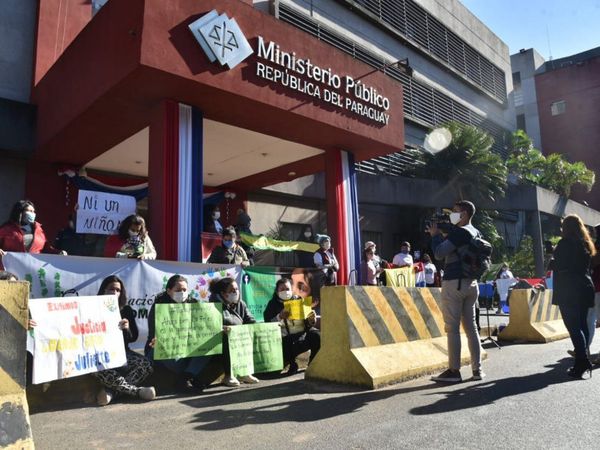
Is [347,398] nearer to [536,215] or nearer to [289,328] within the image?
[289,328]

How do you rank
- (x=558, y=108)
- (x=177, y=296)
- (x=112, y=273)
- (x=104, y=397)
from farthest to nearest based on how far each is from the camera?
(x=558, y=108), (x=112, y=273), (x=177, y=296), (x=104, y=397)

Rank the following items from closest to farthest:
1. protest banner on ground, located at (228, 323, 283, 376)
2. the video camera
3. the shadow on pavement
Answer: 1. the shadow on pavement
2. the video camera
3. protest banner on ground, located at (228, 323, 283, 376)

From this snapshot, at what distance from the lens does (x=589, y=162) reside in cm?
3662

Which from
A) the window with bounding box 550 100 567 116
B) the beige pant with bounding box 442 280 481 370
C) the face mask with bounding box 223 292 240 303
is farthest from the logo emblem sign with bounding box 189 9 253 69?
the window with bounding box 550 100 567 116

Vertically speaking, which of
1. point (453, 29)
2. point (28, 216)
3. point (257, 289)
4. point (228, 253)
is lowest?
point (257, 289)

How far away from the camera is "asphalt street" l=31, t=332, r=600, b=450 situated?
327 cm

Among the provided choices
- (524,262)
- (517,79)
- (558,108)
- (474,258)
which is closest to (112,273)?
(474,258)

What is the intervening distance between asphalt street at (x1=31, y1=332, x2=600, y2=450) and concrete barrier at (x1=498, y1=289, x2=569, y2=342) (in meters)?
3.35

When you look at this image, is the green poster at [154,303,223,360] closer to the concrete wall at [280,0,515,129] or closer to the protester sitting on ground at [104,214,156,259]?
the protester sitting on ground at [104,214,156,259]

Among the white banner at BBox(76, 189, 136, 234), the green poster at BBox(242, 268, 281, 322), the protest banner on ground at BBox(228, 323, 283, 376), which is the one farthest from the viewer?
the white banner at BBox(76, 189, 136, 234)

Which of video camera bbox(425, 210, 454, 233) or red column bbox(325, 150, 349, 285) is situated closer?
video camera bbox(425, 210, 454, 233)

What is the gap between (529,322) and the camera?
27.7 feet

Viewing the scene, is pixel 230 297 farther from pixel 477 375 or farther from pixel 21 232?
pixel 477 375

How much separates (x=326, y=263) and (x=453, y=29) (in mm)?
19894
